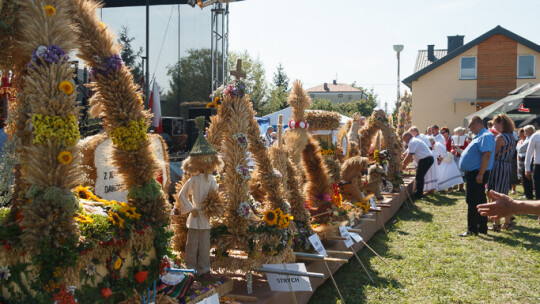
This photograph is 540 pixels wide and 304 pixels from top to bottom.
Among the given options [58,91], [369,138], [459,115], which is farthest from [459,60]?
[58,91]

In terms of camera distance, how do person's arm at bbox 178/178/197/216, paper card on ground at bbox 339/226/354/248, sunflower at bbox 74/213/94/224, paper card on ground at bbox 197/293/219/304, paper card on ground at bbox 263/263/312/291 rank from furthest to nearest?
1. paper card on ground at bbox 339/226/354/248
2. paper card on ground at bbox 263/263/312/291
3. person's arm at bbox 178/178/197/216
4. paper card on ground at bbox 197/293/219/304
5. sunflower at bbox 74/213/94/224

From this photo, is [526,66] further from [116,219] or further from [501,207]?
[116,219]

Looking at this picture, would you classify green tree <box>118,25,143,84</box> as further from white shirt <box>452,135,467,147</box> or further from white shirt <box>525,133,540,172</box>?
white shirt <box>452,135,467,147</box>

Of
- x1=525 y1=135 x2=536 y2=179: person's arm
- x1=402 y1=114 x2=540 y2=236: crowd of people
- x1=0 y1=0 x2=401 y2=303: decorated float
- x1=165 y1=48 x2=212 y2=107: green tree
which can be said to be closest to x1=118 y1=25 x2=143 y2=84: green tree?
x1=165 y1=48 x2=212 y2=107: green tree

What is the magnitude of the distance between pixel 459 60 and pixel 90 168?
1144 inches

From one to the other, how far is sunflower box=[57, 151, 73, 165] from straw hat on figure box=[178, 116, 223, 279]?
150cm

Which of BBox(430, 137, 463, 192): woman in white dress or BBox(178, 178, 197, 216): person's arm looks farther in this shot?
BBox(430, 137, 463, 192): woman in white dress

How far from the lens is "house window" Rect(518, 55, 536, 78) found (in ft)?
90.7

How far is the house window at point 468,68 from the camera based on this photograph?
29.2 meters

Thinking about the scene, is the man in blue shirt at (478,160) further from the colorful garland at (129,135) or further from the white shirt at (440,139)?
the white shirt at (440,139)

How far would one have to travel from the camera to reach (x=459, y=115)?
2948 cm

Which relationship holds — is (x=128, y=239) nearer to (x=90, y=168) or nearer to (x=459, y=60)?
(x=90, y=168)

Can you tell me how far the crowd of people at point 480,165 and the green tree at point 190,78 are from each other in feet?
20.7

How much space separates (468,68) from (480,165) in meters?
24.1
